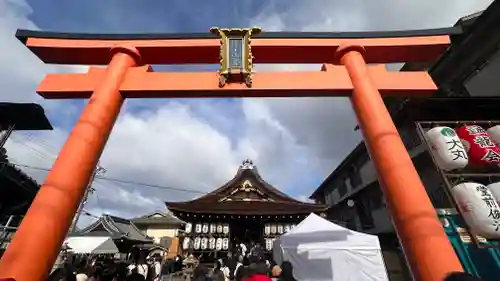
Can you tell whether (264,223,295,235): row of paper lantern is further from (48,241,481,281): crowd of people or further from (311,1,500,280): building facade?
(311,1,500,280): building facade

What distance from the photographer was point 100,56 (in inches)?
207

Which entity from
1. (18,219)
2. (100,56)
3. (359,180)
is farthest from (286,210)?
(18,219)

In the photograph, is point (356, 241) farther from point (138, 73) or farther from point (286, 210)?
point (138, 73)

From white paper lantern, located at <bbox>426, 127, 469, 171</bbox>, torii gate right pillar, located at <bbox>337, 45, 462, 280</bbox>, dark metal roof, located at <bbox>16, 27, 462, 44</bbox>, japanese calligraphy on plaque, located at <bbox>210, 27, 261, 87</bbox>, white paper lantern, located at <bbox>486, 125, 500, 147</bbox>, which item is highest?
dark metal roof, located at <bbox>16, 27, 462, 44</bbox>

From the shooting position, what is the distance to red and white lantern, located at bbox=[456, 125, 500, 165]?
17.7 feet

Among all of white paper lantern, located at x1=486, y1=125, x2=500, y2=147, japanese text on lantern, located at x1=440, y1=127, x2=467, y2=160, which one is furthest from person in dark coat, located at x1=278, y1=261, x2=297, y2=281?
white paper lantern, located at x1=486, y1=125, x2=500, y2=147

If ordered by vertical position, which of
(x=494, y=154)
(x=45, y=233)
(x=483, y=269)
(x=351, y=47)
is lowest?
(x=483, y=269)

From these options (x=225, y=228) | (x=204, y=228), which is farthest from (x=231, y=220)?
(x=204, y=228)

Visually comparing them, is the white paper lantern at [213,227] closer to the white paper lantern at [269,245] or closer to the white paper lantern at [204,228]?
the white paper lantern at [204,228]

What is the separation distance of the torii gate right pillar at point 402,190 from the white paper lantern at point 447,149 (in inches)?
98.0

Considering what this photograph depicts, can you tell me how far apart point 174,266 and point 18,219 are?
8610mm

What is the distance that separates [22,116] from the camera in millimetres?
Answer: 9031

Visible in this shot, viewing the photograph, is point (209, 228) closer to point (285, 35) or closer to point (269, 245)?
point (269, 245)

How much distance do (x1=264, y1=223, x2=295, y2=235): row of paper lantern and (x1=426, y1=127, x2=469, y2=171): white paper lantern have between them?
8.52 metres
